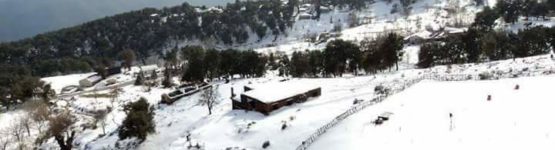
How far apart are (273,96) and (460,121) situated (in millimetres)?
18321

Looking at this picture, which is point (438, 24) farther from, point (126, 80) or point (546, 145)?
point (546, 145)

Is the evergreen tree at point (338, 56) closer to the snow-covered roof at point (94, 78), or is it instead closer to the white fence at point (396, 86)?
the white fence at point (396, 86)

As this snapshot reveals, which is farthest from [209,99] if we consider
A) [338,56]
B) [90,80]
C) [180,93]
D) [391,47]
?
[90,80]

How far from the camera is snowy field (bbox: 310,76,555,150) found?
2692 centimetres

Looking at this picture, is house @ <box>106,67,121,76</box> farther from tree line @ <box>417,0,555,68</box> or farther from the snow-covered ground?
tree line @ <box>417,0,555,68</box>

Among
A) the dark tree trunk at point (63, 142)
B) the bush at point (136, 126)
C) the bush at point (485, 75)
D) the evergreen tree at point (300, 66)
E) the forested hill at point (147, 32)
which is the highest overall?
the forested hill at point (147, 32)

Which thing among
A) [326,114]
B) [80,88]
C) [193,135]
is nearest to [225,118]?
[193,135]

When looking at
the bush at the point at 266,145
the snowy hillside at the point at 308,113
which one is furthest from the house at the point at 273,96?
the bush at the point at 266,145

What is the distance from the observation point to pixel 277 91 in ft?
153

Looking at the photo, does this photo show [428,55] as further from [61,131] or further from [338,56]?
[61,131]

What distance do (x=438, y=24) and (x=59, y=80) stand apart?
9222 cm

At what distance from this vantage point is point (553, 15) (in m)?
113

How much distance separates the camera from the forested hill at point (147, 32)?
5886 inches

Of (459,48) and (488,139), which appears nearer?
(488,139)
